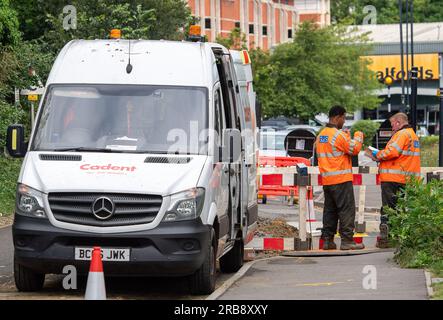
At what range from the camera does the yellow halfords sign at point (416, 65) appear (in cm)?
9312

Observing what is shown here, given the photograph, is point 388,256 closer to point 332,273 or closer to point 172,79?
point 332,273

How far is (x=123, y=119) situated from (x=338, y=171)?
435 centimetres

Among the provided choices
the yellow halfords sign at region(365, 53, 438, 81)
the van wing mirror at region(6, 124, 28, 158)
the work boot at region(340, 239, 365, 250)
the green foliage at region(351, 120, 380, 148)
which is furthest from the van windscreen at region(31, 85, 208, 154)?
the yellow halfords sign at region(365, 53, 438, 81)

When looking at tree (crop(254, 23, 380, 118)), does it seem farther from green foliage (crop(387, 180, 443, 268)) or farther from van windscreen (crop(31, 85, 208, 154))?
van windscreen (crop(31, 85, 208, 154))

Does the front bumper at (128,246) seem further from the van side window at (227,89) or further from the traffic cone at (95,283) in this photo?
the van side window at (227,89)

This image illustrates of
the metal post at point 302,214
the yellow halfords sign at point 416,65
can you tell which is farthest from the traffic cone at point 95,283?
the yellow halfords sign at point 416,65

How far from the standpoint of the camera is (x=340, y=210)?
659 inches

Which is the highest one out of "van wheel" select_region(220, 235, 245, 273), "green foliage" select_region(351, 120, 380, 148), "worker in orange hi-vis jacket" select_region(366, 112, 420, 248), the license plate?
"worker in orange hi-vis jacket" select_region(366, 112, 420, 248)

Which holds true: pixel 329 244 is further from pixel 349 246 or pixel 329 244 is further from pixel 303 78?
pixel 303 78

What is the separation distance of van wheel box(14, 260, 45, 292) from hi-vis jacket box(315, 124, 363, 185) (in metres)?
5.08

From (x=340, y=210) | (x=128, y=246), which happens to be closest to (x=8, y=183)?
(x=340, y=210)

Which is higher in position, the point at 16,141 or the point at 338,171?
the point at 16,141

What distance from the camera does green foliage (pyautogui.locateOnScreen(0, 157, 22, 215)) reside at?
24109 mm

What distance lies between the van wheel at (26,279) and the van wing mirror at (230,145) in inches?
88.1
